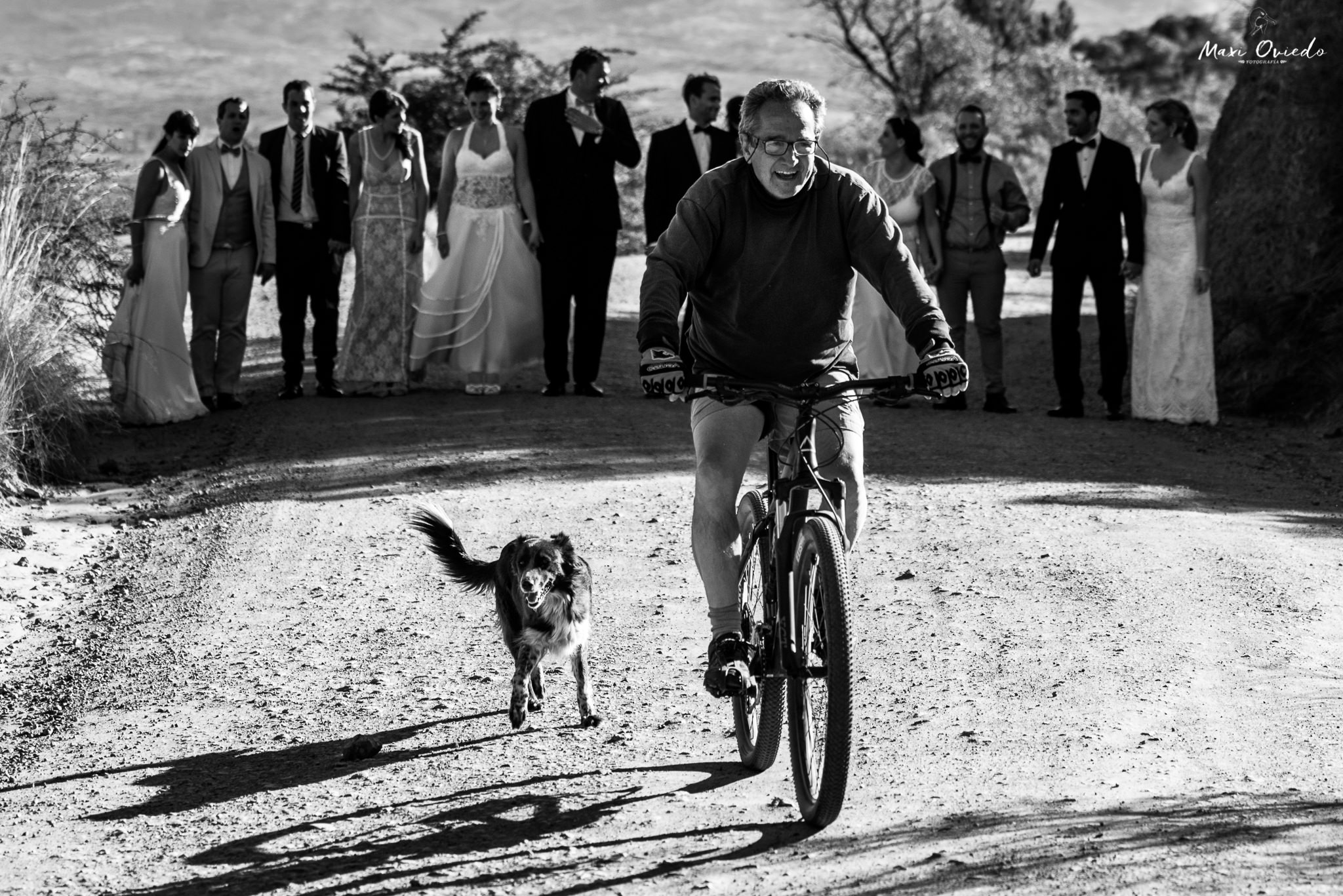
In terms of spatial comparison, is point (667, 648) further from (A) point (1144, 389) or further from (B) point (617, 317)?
(B) point (617, 317)

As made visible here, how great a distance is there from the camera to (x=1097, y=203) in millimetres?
12547

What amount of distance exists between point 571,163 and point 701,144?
954mm

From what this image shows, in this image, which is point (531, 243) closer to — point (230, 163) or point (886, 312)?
point (230, 163)

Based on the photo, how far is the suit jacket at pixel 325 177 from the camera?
12.5 meters

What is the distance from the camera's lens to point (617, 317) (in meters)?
18.0

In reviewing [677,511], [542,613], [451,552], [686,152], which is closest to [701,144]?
[686,152]

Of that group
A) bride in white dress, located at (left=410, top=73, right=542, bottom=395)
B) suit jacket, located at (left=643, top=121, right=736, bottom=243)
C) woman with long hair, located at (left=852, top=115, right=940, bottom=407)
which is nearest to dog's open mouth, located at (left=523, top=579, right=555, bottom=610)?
woman with long hair, located at (left=852, top=115, right=940, bottom=407)

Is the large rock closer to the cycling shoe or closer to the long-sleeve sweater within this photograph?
the long-sleeve sweater

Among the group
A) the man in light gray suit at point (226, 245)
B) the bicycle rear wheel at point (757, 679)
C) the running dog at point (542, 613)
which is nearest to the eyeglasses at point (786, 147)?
the bicycle rear wheel at point (757, 679)

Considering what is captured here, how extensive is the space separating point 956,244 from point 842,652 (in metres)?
8.45

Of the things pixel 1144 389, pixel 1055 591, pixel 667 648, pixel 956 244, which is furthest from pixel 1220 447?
pixel 667 648

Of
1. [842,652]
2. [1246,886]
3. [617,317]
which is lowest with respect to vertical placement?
[1246,886]

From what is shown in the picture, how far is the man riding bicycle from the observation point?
5215 mm

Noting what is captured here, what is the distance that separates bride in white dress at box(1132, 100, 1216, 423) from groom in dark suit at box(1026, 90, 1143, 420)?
5.3 inches
